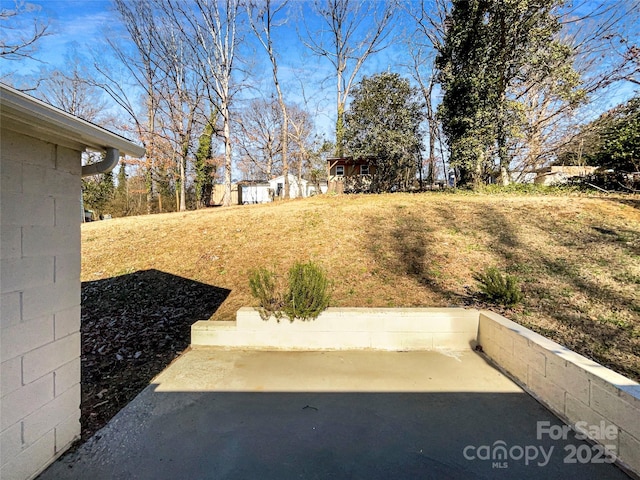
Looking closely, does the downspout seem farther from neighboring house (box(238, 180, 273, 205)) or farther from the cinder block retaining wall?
neighboring house (box(238, 180, 273, 205))

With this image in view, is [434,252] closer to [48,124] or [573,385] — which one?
[573,385]

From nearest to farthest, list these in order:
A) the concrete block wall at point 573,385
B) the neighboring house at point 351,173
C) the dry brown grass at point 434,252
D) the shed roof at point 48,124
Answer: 1. the shed roof at point 48,124
2. the concrete block wall at point 573,385
3. the dry brown grass at point 434,252
4. the neighboring house at point 351,173

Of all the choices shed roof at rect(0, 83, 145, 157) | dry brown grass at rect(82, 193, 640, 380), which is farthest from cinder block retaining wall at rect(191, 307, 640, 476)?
shed roof at rect(0, 83, 145, 157)

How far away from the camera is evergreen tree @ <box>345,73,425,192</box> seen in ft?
49.2

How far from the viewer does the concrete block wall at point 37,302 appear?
1610 millimetres

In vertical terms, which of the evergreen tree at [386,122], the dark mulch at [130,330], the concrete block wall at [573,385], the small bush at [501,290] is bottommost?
the dark mulch at [130,330]

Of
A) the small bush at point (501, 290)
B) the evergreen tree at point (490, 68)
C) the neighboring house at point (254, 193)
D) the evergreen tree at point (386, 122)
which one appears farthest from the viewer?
the neighboring house at point (254, 193)

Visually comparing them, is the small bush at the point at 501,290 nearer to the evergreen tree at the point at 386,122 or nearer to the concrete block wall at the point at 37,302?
the concrete block wall at the point at 37,302

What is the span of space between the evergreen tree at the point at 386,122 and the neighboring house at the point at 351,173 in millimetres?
1592

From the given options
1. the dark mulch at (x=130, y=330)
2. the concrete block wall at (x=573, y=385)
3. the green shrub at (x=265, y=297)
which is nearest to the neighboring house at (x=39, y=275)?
the dark mulch at (x=130, y=330)

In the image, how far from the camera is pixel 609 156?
1037 cm

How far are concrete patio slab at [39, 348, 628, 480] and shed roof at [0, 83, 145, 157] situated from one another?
1.94 meters

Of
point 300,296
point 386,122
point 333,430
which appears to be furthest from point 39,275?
point 386,122

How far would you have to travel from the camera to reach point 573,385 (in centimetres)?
216
